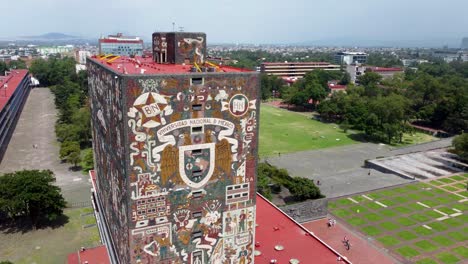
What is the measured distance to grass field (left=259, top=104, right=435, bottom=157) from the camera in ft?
215

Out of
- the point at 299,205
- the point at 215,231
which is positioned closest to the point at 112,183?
the point at 215,231

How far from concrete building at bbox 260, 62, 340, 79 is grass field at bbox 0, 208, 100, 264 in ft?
379

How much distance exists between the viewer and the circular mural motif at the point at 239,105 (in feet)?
60.8

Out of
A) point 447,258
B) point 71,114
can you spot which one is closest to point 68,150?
point 71,114

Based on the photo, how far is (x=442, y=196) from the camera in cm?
4506

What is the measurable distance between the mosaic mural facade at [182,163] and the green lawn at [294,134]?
40.3m

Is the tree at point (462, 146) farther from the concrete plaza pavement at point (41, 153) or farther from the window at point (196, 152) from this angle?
the concrete plaza pavement at point (41, 153)

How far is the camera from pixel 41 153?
192 ft

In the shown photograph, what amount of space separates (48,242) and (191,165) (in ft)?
77.4

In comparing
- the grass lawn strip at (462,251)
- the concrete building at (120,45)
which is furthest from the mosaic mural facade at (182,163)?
the concrete building at (120,45)

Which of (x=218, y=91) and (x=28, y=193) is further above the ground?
(x=218, y=91)

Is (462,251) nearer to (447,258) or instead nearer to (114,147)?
(447,258)

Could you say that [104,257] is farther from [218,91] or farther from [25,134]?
[25,134]

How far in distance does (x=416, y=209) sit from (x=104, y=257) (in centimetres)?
3402
